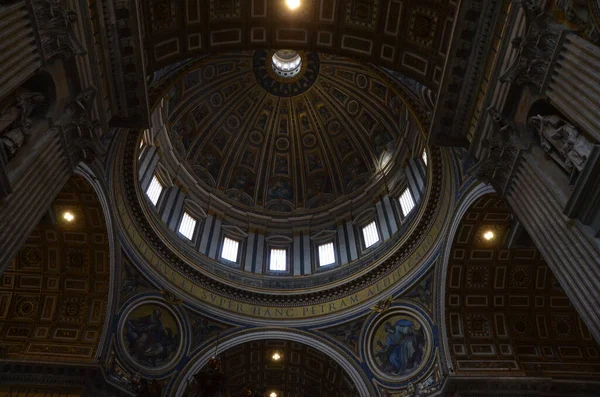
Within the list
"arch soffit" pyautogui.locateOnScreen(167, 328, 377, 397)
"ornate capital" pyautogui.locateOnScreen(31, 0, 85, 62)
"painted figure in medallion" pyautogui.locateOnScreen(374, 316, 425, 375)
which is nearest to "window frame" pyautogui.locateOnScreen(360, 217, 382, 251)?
"painted figure in medallion" pyautogui.locateOnScreen(374, 316, 425, 375)

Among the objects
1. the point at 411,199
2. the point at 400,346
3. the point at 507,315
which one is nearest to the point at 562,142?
the point at 507,315

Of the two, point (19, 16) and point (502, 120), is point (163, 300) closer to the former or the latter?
point (19, 16)

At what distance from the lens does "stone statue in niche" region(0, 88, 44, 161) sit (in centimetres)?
797

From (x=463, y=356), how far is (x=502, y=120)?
34.0 ft

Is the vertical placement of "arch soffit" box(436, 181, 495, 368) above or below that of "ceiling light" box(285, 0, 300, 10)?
below

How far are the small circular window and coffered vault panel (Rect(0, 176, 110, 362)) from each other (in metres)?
18.6

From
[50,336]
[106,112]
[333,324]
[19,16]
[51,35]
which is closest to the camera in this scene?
[19,16]

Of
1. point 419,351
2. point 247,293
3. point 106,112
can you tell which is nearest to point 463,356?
point 419,351

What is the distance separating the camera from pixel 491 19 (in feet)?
33.3

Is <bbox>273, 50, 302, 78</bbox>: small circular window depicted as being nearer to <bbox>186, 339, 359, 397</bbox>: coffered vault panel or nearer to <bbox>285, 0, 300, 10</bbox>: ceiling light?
<bbox>186, 339, 359, 397</bbox>: coffered vault panel

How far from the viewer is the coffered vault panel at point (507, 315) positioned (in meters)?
16.9

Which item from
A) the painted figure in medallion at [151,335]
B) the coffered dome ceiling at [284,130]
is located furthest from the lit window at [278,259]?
the painted figure in medallion at [151,335]

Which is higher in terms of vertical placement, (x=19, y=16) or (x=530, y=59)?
(x=530, y=59)

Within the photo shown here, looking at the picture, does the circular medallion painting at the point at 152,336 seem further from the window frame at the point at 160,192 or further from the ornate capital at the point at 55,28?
the ornate capital at the point at 55,28
